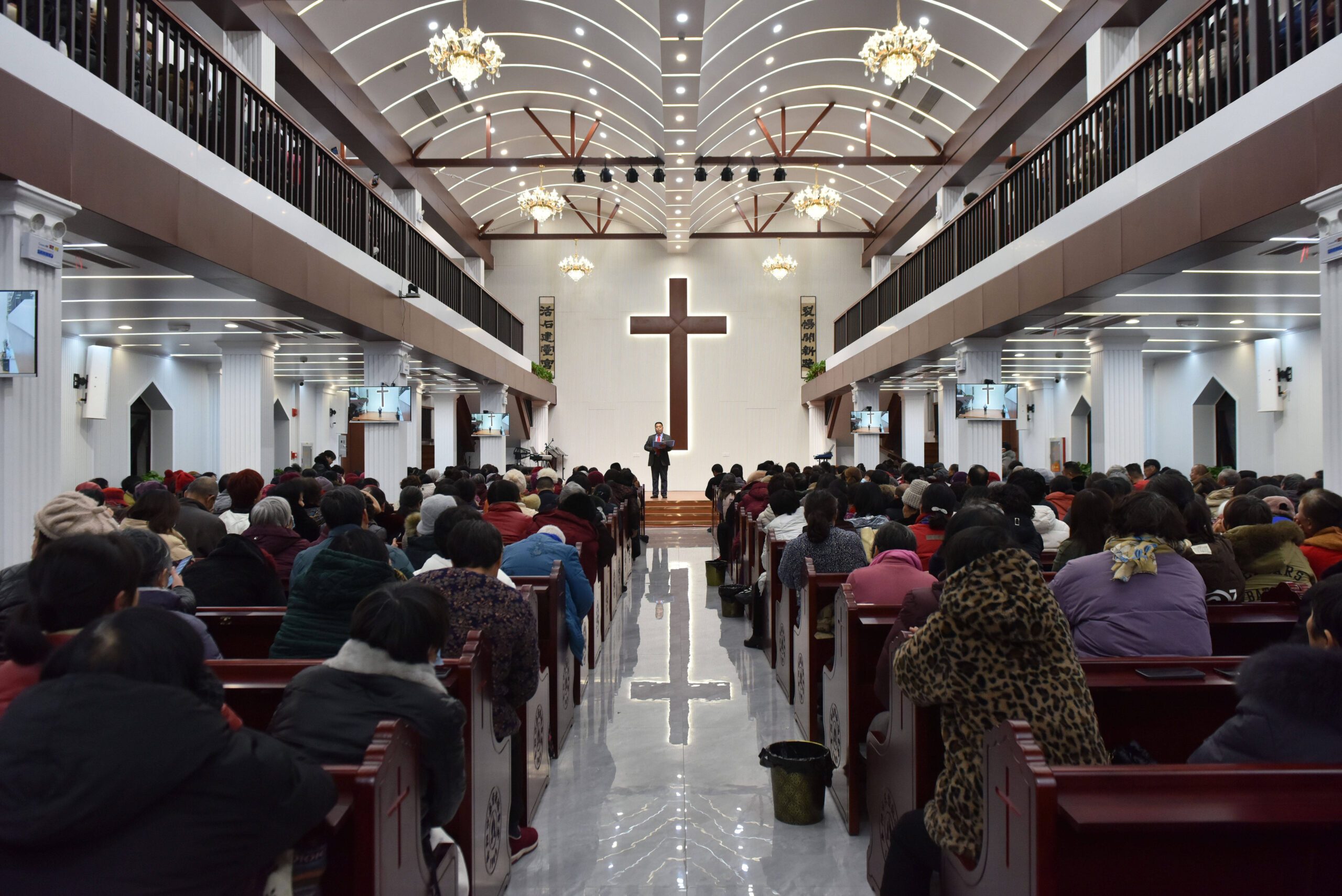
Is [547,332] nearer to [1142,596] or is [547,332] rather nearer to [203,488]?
[203,488]

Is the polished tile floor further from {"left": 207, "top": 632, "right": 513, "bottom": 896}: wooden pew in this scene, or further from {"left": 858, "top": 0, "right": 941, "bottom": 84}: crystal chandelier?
{"left": 858, "top": 0, "right": 941, "bottom": 84}: crystal chandelier

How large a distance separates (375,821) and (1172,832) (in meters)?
1.50

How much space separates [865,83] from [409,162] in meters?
7.08

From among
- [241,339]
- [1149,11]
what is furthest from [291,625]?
[1149,11]

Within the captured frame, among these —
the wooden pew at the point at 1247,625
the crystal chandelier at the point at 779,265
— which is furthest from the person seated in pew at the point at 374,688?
the crystal chandelier at the point at 779,265

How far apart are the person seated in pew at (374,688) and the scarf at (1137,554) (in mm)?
2041

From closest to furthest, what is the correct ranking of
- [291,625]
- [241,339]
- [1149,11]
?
[291,625], [1149,11], [241,339]

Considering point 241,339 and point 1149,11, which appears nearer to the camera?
point 1149,11

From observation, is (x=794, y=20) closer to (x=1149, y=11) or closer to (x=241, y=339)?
(x=1149, y=11)

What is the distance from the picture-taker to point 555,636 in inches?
162

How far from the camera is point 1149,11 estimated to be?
833 centimetres

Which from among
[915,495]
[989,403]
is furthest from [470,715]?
[989,403]

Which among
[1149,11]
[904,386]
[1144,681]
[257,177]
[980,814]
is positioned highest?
[1149,11]

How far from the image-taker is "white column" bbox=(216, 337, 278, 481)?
32.3ft
